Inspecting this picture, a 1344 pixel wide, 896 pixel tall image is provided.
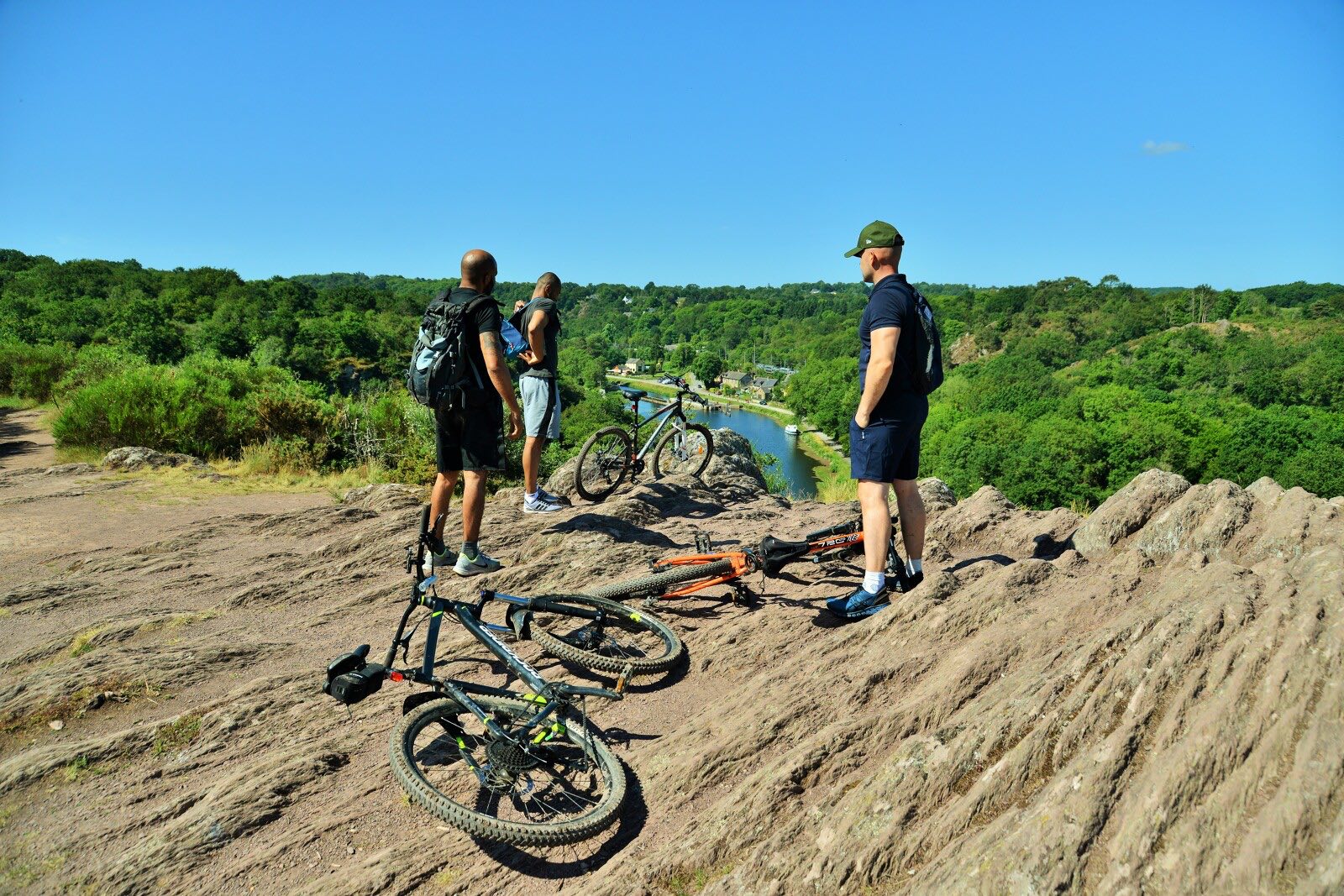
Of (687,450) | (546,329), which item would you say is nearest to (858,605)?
(546,329)

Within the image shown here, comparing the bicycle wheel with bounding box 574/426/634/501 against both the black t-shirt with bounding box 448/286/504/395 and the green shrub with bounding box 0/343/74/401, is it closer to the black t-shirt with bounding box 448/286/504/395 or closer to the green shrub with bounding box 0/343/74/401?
the black t-shirt with bounding box 448/286/504/395

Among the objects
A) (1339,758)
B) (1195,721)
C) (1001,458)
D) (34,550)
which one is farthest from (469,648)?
(1001,458)

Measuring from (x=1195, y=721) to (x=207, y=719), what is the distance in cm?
482

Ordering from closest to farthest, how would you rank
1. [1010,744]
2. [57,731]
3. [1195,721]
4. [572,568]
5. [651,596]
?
[1195,721], [1010,744], [57,731], [651,596], [572,568]

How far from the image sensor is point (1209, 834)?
8.43 ft

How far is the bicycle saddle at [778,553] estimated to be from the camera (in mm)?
5434

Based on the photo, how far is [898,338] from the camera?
4.59 meters

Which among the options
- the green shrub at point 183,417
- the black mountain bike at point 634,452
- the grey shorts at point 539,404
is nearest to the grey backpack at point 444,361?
the grey shorts at point 539,404

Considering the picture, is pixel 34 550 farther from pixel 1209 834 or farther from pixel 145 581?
pixel 1209 834

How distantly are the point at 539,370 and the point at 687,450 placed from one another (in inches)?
105

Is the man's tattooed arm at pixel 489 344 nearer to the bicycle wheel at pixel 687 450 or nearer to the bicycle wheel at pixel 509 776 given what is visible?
the bicycle wheel at pixel 509 776

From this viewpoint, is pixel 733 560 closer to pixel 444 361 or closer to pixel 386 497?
pixel 444 361

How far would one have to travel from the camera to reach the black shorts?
18.0 feet

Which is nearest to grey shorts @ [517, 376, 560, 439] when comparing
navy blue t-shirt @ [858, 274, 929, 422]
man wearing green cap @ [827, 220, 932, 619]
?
man wearing green cap @ [827, 220, 932, 619]
